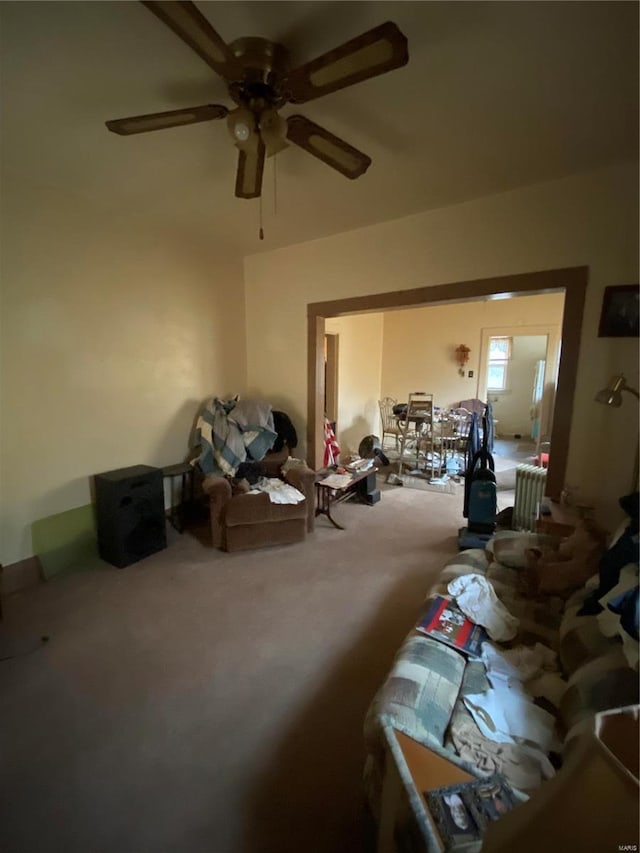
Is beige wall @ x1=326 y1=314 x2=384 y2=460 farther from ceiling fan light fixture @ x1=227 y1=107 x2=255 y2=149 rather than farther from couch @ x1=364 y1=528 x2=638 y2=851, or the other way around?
couch @ x1=364 y1=528 x2=638 y2=851

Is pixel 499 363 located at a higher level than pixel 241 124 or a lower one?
A: lower

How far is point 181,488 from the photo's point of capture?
3.51m

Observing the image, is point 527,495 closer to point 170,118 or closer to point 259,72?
point 259,72

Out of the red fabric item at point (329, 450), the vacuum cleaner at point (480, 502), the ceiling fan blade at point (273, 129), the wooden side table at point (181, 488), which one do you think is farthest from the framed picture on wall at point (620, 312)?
the wooden side table at point (181, 488)

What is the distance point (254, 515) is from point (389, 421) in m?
3.95

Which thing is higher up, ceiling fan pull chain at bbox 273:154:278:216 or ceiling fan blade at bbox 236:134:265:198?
ceiling fan pull chain at bbox 273:154:278:216

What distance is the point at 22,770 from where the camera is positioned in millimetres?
1334

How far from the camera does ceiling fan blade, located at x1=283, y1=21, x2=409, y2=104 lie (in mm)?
1047

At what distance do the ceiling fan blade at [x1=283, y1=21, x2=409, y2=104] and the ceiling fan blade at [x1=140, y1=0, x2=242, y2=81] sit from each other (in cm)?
22

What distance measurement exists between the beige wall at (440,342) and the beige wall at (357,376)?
0.30 m

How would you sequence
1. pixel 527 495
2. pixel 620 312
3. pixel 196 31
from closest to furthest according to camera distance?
pixel 196 31 → pixel 620 312 → pixel 527 495

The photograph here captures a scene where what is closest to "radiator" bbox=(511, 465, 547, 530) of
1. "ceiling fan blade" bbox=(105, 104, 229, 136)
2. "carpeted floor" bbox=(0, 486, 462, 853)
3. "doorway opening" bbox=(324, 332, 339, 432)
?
"carpeted floor" bbox=(0, 486, 462, 853)

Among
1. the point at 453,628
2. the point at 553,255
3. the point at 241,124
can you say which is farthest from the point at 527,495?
the point at 241,124

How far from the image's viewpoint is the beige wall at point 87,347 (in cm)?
236
